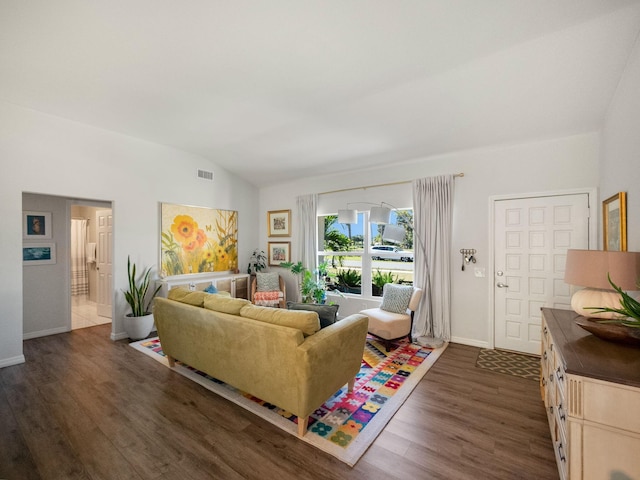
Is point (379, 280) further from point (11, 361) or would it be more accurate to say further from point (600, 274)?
point (11, 361)

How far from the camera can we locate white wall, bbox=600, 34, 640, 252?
2059 mm

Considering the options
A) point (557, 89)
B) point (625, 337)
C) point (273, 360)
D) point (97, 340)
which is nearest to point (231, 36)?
point (273, 360)

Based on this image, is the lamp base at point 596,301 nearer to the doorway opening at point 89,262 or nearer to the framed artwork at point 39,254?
the doorway opening at point 89,262

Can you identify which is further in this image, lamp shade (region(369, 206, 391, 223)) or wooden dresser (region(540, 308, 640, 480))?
lamp shade (region(369, 206, 391, 223))

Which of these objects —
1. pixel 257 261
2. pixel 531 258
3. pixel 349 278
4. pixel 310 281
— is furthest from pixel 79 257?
pixel 531 258

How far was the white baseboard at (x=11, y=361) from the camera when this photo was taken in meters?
3.30

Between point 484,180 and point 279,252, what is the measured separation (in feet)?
13.3

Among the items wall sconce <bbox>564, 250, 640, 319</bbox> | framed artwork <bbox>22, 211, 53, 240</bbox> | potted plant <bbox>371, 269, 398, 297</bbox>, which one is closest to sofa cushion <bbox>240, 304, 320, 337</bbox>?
wall sconce <bbox>564, 250, 640, 319</bbox>

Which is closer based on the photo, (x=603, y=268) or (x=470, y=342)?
(x=603, y=268)

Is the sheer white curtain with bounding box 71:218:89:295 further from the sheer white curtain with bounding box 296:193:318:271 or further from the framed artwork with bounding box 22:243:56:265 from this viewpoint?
the sheer white curtain with bounding box 296:193:318:271

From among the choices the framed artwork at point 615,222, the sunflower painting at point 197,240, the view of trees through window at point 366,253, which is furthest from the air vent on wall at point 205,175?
the framed artwork at point 615,222

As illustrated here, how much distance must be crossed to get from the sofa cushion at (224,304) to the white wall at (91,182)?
2.41 metres

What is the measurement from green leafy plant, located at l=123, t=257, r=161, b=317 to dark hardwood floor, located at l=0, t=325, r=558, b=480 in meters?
1.24

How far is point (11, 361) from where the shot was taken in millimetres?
3344
